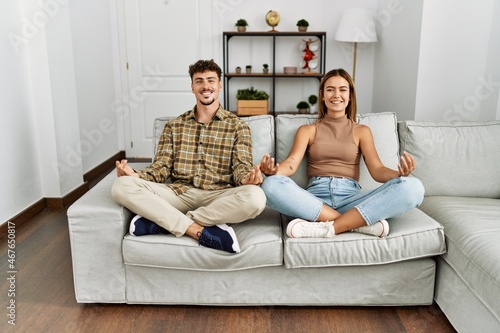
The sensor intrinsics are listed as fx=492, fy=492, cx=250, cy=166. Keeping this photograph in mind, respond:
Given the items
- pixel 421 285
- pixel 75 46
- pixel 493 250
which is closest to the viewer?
pixel 493 250

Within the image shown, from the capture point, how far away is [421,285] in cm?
212

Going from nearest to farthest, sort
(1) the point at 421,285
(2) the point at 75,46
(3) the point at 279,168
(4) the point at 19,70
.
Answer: (1) the point at 421,285, (3) the point at 279,168, (4) the point at 19,70, (2) the point at 75,46

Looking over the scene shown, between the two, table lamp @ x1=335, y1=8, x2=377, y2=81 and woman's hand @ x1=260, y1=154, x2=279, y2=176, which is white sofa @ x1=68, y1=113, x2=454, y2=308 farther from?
table lamp @ x1=335, y1=8, x2=377, y2=81

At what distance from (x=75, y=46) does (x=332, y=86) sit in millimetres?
2457

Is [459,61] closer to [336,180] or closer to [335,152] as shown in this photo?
[335,152]

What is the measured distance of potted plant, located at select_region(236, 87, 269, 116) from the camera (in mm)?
4605

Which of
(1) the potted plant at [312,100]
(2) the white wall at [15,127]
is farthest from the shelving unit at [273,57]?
(2) the white wall at [15,127]

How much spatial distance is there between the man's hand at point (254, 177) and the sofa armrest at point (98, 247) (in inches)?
21.0

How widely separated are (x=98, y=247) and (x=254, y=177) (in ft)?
2.40

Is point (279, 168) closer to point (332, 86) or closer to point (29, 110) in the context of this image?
point (332, 86)

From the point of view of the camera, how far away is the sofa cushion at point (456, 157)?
2527 millimetres

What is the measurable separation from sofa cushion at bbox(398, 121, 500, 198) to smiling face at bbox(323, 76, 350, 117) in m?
0.43

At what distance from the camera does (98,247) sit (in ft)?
6.88

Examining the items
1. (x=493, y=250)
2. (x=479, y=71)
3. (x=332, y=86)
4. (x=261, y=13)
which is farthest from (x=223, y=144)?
(x=261, y=13)
